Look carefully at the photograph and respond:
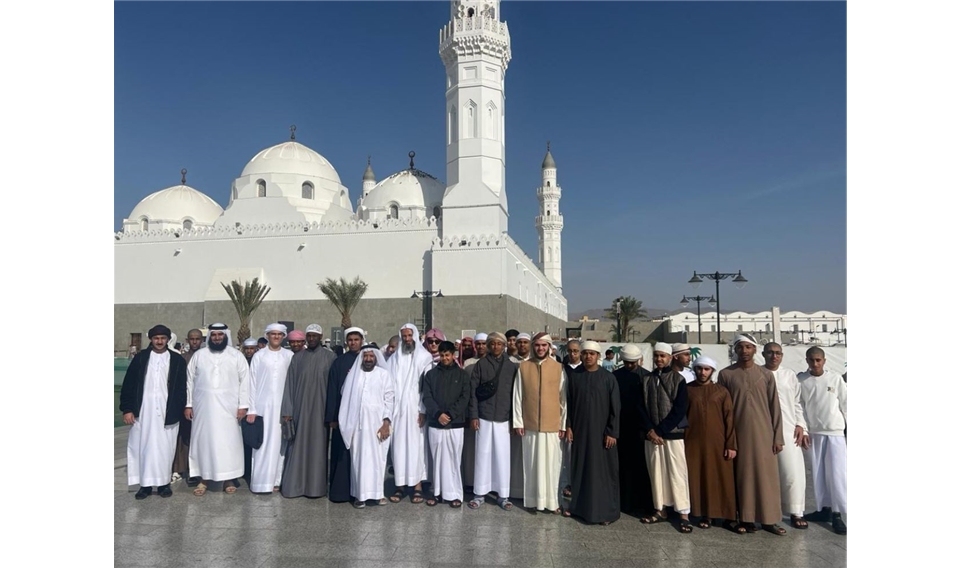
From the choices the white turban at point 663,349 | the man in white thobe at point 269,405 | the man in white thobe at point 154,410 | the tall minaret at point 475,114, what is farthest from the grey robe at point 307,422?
the tall minaret at point 475,114

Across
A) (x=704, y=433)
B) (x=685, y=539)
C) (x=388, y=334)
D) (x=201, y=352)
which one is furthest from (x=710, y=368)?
(x=388, y=334)

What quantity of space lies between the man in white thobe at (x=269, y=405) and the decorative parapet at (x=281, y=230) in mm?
17408

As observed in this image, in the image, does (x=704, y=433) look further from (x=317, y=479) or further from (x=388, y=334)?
(x=388, y=334)

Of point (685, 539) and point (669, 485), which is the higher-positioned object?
point (669, 485)

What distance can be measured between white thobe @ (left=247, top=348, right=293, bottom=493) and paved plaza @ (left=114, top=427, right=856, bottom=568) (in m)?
0.34

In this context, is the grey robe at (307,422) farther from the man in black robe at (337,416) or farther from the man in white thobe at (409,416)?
the man in white thobe at (409,416)

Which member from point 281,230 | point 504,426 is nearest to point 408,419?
point 504,426

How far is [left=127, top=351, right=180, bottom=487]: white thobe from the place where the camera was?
4.96m

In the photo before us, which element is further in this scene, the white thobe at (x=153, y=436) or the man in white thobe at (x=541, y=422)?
the white thobe at (x=153, y=436)

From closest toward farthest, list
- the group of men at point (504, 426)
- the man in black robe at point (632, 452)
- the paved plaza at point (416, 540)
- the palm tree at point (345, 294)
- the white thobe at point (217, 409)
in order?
the paved plaza at point (416, 540) < the group of men at point (504, 426) < the man in black robe at point (632, 452) < the white thobe at point (217, 409) < the palm tree at point (345, 294)

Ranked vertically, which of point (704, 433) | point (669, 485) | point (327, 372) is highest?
point (327, 372)

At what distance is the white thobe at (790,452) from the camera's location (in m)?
4.36

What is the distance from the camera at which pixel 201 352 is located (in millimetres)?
5141

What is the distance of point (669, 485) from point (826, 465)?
4.26 ft
